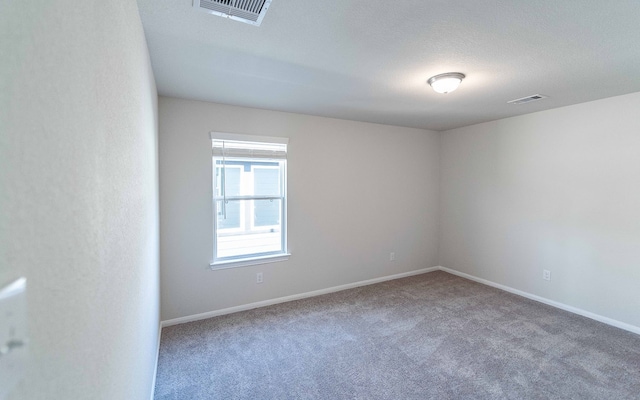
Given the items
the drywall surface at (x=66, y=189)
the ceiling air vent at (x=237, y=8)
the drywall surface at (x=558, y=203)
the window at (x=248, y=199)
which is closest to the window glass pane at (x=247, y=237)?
the window at (x=248, y=199)

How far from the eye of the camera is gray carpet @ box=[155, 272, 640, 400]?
213 cm

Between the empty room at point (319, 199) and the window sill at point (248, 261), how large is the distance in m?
0.03

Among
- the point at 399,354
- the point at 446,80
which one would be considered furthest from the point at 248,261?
the point at 446,80

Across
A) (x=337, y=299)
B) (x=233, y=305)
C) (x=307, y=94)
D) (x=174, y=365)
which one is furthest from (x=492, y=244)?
(x=174, y=365)

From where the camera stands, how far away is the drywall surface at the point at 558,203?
2.99m

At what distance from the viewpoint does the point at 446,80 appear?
94.3 inches

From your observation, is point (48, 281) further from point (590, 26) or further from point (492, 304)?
point (492, 304)

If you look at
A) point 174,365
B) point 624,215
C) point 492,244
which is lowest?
point 174,365

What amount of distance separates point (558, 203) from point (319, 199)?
2985 mm

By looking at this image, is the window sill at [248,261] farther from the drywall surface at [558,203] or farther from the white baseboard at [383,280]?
the drywall surface at [558,203]

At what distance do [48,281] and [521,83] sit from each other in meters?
3.36

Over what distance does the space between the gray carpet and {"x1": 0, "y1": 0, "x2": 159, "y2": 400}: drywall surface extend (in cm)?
148

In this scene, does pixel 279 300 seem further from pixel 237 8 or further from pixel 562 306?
pixel 562 306

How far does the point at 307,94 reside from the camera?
289 cm
